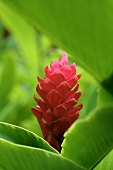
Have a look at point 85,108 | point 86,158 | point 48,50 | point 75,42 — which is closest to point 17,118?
point 85,108

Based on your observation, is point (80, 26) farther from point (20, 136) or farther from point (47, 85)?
point (20, 136)

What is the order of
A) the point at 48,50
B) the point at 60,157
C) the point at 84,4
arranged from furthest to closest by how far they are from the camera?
the point at 48,50 → the point at 84,4 → the point at 60,157

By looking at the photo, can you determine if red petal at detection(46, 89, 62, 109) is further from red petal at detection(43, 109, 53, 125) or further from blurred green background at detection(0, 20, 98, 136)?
blurred green background at detection(0, 20, 98, 136)

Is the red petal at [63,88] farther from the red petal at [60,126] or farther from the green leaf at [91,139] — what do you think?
the green leaf at [91,139]

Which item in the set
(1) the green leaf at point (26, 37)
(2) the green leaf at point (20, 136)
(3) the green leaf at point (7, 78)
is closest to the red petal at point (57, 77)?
(2) the green leaf at point (20, 136)

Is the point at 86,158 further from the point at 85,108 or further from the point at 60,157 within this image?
the point at 85,108

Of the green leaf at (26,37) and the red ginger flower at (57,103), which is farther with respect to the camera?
the green leaf at (26,37)

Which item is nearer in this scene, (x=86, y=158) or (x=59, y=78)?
(x=86, y=158)
